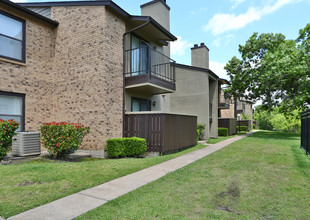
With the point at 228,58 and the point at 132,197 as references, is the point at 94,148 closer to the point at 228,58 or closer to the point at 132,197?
the point at 132,197

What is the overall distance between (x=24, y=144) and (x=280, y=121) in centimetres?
3652

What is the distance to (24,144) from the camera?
7.17m

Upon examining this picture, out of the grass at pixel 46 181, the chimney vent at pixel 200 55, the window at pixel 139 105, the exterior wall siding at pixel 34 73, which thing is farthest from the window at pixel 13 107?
the chimney vent at pixel 200 55

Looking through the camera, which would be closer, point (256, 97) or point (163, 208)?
point (163, 208)

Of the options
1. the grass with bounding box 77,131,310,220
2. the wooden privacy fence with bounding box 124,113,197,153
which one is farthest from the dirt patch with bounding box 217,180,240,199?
the wooden privacy fence with bounding box 124,113,197,153

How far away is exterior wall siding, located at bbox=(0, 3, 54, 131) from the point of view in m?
7.98

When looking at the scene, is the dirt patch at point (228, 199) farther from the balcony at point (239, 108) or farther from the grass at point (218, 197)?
the balcony at point (239, 108)

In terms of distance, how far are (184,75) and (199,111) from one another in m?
3.20

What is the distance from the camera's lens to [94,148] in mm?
8391

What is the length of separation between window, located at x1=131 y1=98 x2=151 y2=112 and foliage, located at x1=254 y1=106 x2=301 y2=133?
47.0 ft

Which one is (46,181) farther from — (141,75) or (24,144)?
(141,75)

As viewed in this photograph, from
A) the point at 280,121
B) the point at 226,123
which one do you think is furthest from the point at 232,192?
the point at 280,121

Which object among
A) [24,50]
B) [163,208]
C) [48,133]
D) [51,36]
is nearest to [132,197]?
[163,208]

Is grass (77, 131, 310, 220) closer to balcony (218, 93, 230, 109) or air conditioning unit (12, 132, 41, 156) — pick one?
air conditioning unit (12, 132, 41, 156)
